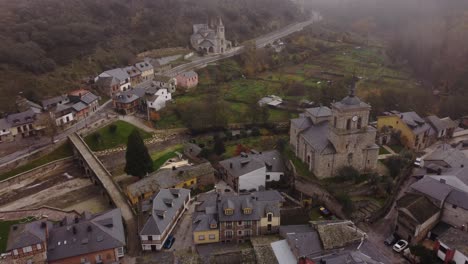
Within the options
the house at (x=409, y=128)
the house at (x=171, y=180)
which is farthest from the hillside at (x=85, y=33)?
the house at (x=409, y=128)

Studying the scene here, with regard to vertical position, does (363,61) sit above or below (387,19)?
below

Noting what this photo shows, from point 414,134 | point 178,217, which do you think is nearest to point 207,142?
point 178,217

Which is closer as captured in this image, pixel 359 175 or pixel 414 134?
pixel 359 175

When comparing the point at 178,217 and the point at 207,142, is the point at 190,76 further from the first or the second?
the point at 178,217

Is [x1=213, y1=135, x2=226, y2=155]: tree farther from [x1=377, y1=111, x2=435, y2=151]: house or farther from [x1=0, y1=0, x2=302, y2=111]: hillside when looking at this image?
[x1=0, y1=0, x2=302, y2=111]: hillside

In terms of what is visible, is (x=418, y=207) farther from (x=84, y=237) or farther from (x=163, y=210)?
(x=84, y=237)

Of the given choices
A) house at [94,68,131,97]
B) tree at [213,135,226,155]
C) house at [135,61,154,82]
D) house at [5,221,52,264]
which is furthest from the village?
house at [135,61,154,82]
